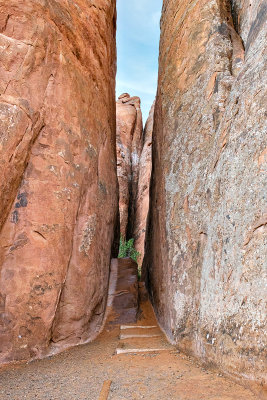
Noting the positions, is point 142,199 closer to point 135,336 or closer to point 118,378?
point 135,336

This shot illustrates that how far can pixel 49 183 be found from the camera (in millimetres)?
5992

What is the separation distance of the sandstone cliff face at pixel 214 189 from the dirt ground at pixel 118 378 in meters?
0.30

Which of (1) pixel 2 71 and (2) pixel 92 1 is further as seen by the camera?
(2) pixel 92 1

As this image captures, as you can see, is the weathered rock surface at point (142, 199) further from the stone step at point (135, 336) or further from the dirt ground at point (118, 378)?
the dirt ground at point (118, 378)

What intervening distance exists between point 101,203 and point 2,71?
3205 millimetres

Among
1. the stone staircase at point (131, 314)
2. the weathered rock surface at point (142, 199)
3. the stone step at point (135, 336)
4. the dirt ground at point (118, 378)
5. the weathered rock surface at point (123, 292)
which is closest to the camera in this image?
the dirt ground at point (118, 378)

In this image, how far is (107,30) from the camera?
8703mm

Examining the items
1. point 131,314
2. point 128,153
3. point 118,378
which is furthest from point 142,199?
point 118,378

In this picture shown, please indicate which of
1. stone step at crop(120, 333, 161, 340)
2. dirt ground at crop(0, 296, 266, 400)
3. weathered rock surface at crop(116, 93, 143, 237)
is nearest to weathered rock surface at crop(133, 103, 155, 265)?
weathered rock surface at crop(116, 93, 143, 237)

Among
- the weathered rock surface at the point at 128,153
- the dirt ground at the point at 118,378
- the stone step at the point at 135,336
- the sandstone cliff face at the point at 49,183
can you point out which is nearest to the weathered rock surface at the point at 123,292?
the sandstone cliff face at the point at 49,183

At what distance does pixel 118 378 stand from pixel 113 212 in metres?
4.70

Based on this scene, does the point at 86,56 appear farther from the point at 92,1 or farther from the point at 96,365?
the point at 96,365

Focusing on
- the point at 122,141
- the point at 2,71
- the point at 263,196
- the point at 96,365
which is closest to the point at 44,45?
the point at 2,71

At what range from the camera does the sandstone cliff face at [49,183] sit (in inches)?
212
